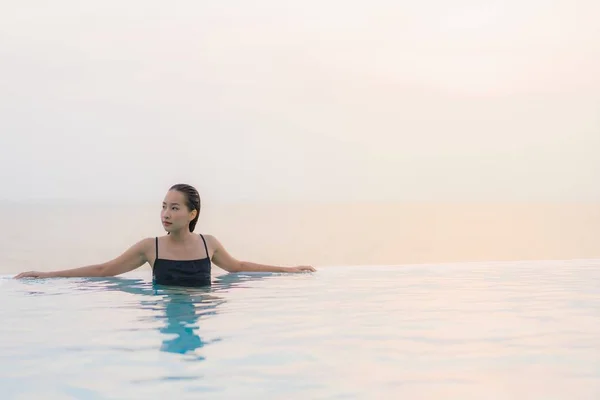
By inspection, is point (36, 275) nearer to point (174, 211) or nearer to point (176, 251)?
point (176, 251)

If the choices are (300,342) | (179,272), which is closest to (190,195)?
(179,272)

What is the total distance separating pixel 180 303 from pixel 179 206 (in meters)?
1.19

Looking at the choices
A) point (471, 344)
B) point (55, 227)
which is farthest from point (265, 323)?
point (55, 227)

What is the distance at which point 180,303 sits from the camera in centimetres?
529

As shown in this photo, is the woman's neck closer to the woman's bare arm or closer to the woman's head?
the woman's head

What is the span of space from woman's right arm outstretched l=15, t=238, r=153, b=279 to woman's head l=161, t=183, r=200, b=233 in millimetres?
310

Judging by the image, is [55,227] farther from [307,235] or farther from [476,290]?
[476,290]

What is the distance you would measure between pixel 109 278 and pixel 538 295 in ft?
13.7

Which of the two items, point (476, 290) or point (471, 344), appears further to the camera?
point (476, 290)

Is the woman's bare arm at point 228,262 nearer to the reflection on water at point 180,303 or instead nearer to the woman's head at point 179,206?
the reflection on water at point 180,303

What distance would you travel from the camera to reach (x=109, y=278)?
25.0 feet

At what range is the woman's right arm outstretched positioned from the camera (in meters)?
6.40

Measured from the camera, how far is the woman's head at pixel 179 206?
622 cm

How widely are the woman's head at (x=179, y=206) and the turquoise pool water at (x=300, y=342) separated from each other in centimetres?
59
